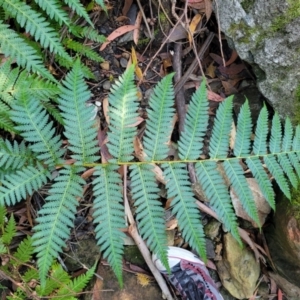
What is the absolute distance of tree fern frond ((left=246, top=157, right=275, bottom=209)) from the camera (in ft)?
8.75

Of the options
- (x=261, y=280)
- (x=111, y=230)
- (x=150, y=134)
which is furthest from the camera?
(x=261, y=280)

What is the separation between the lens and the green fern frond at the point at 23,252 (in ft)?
9.21

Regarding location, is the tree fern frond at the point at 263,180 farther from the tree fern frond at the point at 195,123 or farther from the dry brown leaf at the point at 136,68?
the dry brown leaf at the point at 136,68

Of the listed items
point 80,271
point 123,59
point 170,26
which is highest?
point 170,26

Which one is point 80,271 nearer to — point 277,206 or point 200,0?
point 277,206

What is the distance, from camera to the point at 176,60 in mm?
3443

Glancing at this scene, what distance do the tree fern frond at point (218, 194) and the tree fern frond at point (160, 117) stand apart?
0.28 m

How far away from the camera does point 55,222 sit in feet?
7.52

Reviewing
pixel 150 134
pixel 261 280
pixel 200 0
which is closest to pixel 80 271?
Result: pixel 150 134

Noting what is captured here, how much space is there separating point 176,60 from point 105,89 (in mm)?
639

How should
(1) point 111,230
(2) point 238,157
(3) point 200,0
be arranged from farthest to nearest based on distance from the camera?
1. (3) point 200,0
2. (2) point 238,157
3. (1) point 111,230

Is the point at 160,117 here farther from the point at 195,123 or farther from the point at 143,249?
the point at 143,249

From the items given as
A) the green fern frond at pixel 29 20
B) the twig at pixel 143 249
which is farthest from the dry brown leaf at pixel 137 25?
the twig at pixel 143 249

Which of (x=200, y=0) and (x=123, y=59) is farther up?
(x=200, y=0)
